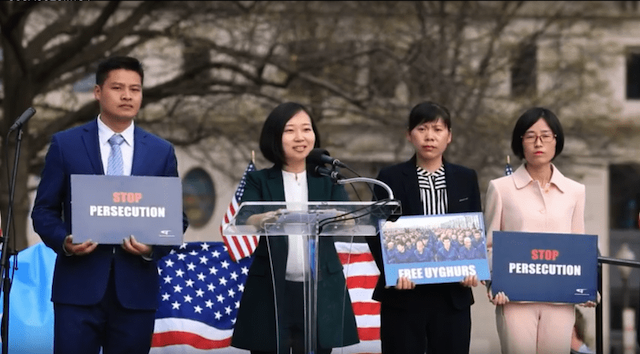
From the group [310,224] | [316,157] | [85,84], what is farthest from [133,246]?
[85,84]

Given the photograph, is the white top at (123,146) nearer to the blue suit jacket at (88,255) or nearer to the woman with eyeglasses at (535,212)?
the blue suit jacket at (88,255)

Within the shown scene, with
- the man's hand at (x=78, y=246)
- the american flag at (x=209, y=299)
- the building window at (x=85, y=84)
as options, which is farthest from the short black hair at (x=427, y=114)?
the building window at (x=85, y=84)

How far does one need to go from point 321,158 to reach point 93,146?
129 centimetres

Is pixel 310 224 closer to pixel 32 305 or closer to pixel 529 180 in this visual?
pixel 529 180

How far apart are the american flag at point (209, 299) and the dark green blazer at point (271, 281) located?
298cm

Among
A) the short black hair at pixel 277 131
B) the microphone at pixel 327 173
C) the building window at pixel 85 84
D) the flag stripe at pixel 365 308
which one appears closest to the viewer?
the microphone at pixel 327 173

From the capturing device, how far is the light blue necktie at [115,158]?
21.2 ft

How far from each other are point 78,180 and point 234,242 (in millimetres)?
3872

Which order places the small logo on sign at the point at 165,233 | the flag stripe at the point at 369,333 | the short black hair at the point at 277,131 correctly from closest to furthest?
the small logo on sign at the point at 165,233
the short black hair at the point at 277,131
the flag stripe at the point at 369,333

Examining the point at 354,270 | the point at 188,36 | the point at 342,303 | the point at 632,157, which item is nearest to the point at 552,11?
the point at 632,157

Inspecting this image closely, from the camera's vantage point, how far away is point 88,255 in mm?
6352

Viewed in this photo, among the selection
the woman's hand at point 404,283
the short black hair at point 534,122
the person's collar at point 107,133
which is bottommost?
the woman's hand at point 404,283

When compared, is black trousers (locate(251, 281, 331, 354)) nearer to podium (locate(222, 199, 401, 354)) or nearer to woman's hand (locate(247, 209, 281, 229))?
podium (locate(222, 199, 401, 354))

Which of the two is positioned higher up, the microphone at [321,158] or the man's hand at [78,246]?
the microphone at [321,158]
